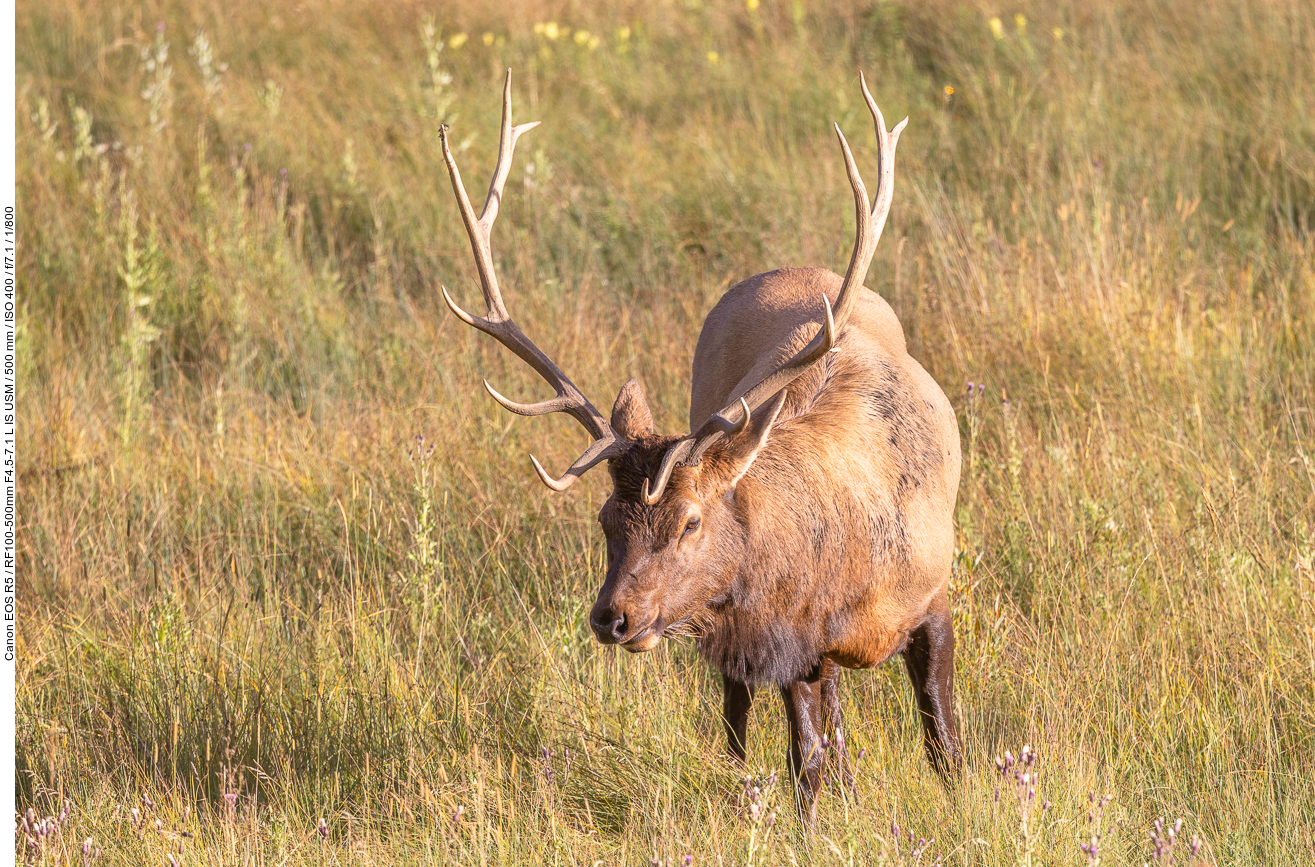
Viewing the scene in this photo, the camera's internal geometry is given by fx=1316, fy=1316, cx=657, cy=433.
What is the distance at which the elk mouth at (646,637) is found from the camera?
3.01 m

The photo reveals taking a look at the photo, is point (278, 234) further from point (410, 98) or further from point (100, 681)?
point (100, 681)

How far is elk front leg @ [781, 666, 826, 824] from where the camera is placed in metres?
3.45

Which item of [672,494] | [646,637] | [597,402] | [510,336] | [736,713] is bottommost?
[736,713]

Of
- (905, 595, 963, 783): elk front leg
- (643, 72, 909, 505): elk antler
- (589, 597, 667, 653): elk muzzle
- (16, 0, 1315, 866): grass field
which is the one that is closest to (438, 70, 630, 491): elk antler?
(643, 72, 909, 505): elk antler

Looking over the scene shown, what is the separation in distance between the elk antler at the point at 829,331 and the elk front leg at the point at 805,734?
2.40 ft

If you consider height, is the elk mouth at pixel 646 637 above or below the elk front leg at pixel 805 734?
above

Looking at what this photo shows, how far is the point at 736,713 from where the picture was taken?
148 inches

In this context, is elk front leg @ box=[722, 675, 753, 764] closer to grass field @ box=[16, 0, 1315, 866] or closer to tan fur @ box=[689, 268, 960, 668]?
grass field @ box=[16, 0, 1315, 866]

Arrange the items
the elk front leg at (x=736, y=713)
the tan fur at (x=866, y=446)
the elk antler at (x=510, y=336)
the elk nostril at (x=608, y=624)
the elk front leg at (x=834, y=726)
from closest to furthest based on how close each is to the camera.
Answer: the elk nostril at (x=608, y=624)
the elk antler at (x=510, y=336)
the elk front leg at (x=834, y=726)
the tan fur at (x=866, y=446)
the elk front leg at (x=736, y=713)

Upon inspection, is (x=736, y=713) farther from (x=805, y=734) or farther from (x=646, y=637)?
(x=646, y=637)

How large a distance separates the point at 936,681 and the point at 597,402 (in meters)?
2.22

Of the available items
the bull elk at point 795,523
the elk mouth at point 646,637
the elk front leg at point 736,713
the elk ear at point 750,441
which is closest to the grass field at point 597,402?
the elk front leg at point 736,713

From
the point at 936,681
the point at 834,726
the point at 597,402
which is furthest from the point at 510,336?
the point at 597,402

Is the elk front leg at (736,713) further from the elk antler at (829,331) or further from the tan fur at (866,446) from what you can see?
the elk antler at (829,331)
